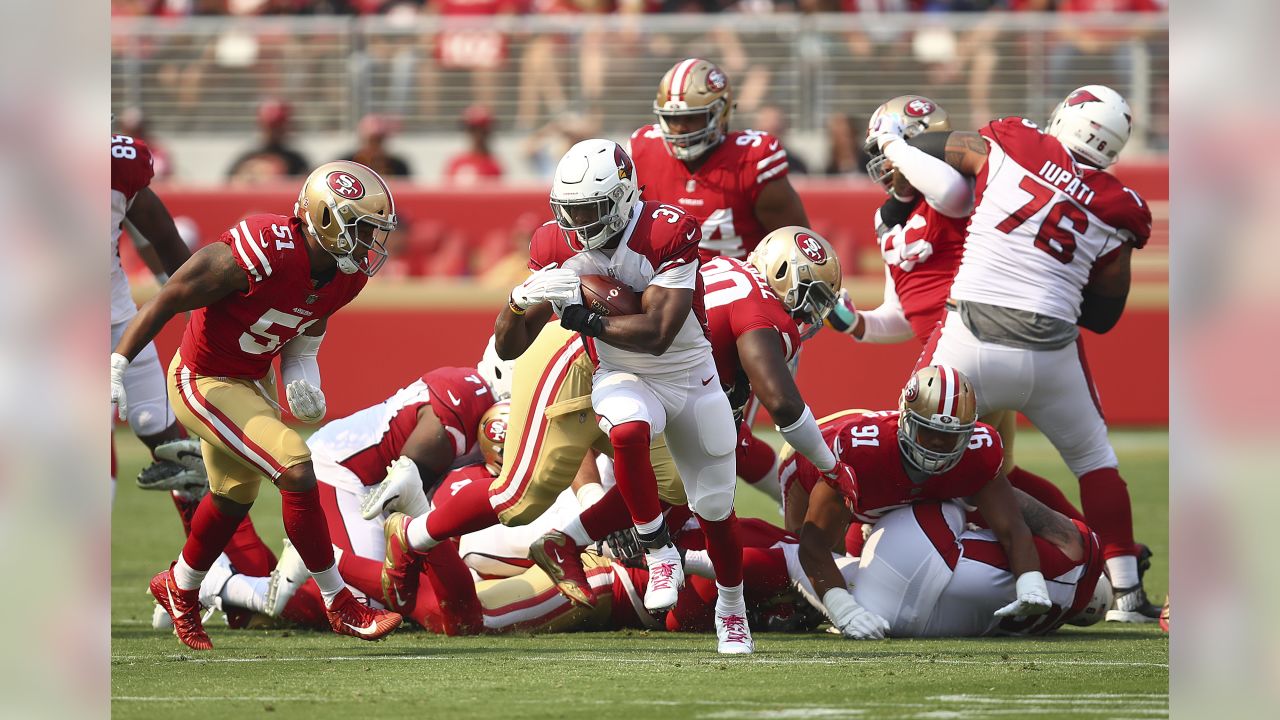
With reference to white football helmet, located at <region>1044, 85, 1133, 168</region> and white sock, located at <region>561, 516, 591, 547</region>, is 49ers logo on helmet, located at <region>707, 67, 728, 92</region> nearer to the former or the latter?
white football helmet, located at <region>1044, 85, 1133, 168</region>

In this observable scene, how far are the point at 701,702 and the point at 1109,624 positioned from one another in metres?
2.60

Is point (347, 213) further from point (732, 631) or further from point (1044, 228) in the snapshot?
point (1044, 228)

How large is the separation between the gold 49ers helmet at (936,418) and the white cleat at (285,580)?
211cm

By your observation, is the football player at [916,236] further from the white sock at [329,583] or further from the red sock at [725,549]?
the white sock at [329,583]

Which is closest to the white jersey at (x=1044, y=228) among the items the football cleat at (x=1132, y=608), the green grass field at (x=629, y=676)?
the football cleat at (x=1132, y=608)

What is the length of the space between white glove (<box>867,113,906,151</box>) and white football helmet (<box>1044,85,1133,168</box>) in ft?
2.25

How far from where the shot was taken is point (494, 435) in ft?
19.7

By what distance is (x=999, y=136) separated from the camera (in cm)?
627

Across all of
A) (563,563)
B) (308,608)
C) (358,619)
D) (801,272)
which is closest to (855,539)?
(801,272)

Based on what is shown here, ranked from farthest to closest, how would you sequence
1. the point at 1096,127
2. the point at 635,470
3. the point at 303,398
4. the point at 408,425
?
the point at 408,425, the point at 1096,127, the point at 303,398, the point at 635,470

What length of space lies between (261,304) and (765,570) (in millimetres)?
1967
